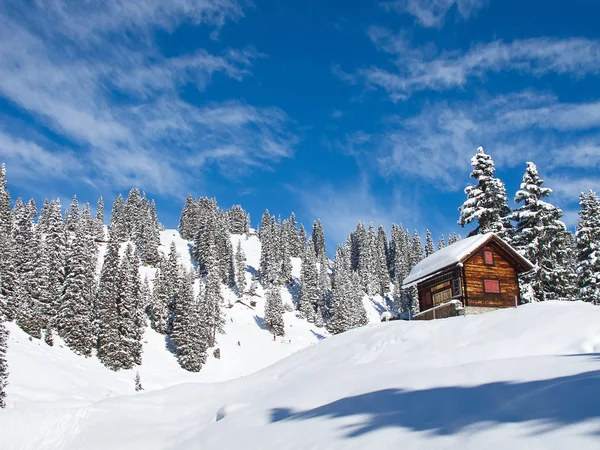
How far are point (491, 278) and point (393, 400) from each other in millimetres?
24361

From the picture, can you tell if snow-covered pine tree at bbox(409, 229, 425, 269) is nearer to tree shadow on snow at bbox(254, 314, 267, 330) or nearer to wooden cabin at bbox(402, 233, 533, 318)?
tree shadow on snow at bbox(254, 314, 267, 330)

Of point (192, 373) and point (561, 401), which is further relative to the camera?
point (192, 373)

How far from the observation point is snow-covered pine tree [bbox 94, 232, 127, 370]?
2218 inches

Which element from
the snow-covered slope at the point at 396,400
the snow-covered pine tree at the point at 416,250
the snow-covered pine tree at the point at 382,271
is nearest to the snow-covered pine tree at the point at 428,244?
the snow-covered pine tree at the point at 416,250

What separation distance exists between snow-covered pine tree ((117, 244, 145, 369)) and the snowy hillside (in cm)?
177

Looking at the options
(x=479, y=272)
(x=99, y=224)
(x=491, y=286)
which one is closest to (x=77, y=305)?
(x=479, y=272)

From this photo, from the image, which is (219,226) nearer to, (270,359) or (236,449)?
(270,359)

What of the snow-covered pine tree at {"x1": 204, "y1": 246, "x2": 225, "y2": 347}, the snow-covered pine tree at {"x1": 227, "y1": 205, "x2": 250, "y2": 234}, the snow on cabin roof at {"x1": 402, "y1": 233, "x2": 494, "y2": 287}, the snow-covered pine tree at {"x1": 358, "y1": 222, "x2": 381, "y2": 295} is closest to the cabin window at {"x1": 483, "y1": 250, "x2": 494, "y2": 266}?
the snow on cabin roof at {"x1": 402, "y1": 233, "x2": 494, "y2": 287}

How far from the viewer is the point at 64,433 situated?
15.1 metres

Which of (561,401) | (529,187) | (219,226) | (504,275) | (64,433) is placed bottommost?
(64,433)

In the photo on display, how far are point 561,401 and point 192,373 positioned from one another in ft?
200

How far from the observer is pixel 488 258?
32.3 m

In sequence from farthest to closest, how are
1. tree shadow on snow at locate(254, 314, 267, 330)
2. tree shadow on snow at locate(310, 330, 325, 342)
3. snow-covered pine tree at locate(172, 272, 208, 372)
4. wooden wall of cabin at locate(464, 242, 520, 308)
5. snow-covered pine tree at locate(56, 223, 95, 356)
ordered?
tree shadow on snow at locate(310, 330, 325, 342) < tree shadow on snow at locate(254, 314, 267, 330) < snow-covered pine tree at locate(172, 272, 208, 372) < snow-covered pine tree at locate(56, 223, 95, 356) < wooden wall of cabin at locate(464, 242, 520, 308)

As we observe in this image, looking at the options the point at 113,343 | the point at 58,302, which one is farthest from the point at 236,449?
the point at 58,302
